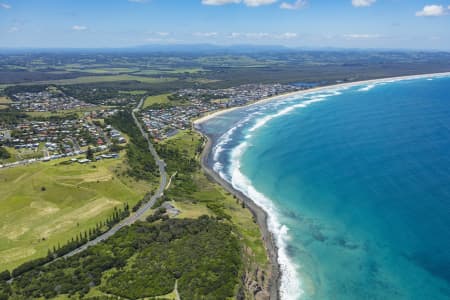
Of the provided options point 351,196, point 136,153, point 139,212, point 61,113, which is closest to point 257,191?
point 351,196

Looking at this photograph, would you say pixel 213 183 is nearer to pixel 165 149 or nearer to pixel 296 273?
pixel 165 149

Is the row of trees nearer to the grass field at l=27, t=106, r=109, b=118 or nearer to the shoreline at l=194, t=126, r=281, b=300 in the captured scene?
the shoreline at l=194, t=126, r=281, b=300

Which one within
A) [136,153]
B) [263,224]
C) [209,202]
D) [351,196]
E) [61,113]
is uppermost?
[61,113]

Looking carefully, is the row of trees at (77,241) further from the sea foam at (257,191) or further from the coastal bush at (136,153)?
the sea foam at (257,191)

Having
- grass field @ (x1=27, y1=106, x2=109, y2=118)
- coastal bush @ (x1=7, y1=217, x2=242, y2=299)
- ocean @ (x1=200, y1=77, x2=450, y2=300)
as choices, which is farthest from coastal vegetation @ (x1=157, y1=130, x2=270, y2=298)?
grass field @ (x1=27, y1=106, x2=109, y2=118)

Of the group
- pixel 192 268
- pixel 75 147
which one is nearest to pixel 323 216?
pixel 192 268

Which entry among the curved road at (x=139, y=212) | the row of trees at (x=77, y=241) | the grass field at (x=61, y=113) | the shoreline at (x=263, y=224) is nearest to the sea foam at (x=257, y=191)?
the shoreline at (x=263, y=224)

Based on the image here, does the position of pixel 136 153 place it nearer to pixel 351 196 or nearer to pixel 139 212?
pixel 139 212
